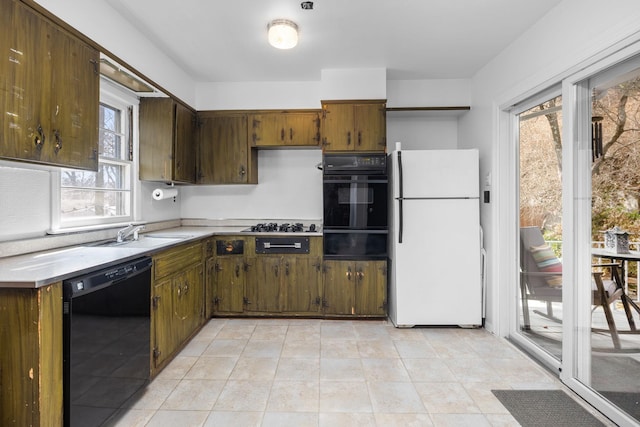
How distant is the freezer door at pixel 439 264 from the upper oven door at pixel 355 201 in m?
0.29

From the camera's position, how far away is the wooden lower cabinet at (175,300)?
2332mm

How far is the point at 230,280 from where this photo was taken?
3.55m

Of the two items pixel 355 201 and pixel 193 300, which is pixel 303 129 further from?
pixel 193 300

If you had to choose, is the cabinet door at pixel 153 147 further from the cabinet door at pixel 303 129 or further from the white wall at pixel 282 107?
the cabinet door at pixel 303 129

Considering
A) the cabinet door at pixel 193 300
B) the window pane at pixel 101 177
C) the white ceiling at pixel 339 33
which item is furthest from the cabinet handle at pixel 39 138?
the cabinet door at pixel 193 300

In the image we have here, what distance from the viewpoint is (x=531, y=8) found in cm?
240

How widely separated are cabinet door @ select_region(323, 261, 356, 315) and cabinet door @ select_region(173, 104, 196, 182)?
180 cm

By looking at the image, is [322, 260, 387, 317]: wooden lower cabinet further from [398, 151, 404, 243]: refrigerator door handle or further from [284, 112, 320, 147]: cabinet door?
[284, 112, 320, 147]: cabinet door

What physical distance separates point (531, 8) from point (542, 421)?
2715 millimetres

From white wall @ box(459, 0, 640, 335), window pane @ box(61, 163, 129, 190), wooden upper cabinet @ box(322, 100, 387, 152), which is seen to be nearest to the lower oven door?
wooden upper cabinet @ box(322, 100, 387, 152)

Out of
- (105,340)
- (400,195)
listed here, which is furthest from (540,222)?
(105,340)

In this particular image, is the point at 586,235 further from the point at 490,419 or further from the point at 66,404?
the point at 66,404

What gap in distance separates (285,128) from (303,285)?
5.85ft

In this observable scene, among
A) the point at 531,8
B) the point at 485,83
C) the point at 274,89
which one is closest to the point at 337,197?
the point at 274,89
